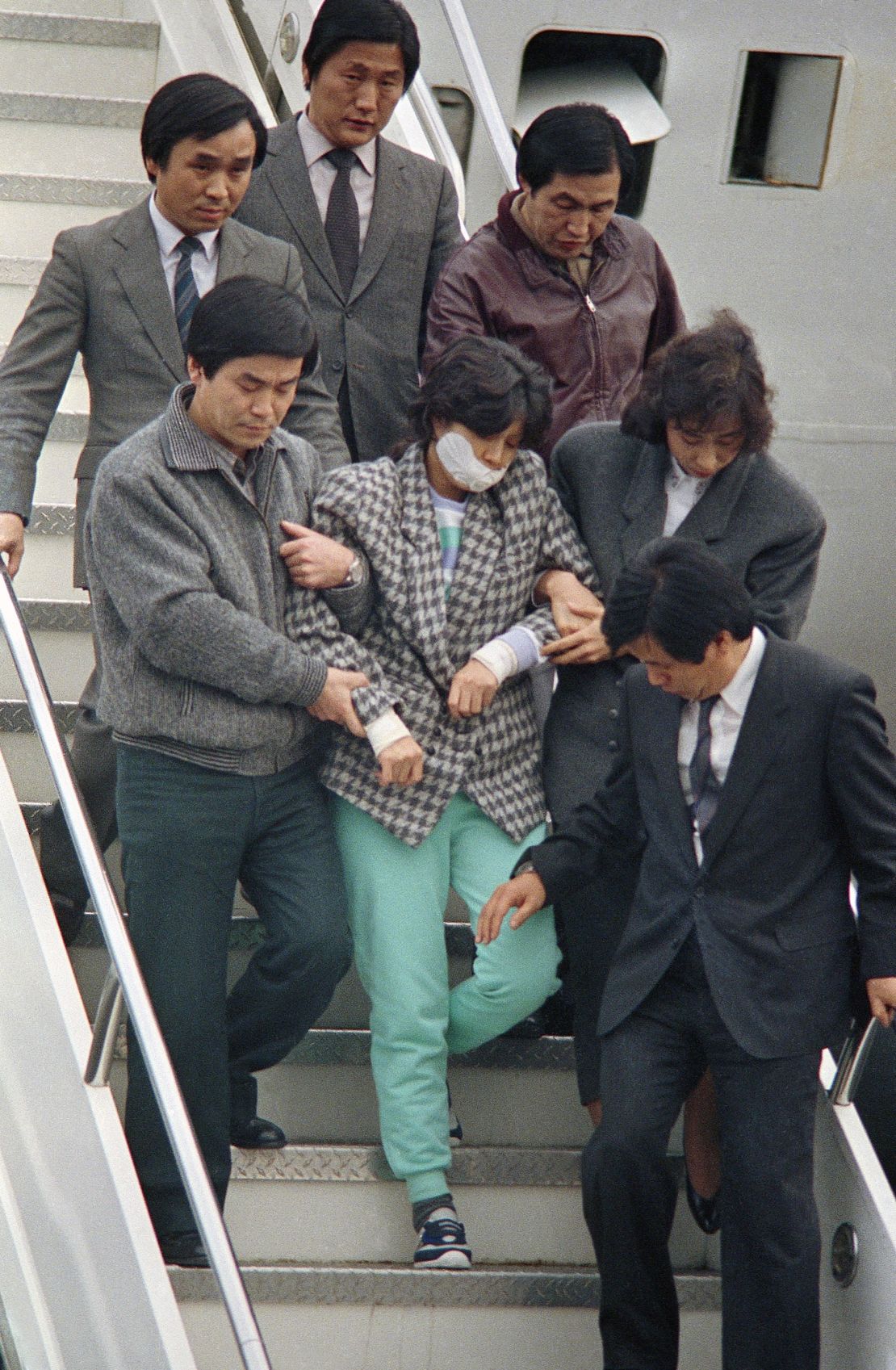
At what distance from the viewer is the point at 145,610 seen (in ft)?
9.95

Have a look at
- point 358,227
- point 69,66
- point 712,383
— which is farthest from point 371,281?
point 69,66

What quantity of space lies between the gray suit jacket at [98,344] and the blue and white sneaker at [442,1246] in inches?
56.4

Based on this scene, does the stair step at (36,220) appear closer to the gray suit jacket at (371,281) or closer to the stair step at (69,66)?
the stair step at (69,66)

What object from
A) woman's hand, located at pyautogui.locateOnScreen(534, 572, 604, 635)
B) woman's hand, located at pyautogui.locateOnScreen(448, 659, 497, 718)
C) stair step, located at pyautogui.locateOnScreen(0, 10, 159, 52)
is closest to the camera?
woman's hand, located at pyautogui.locateOnScreen(448, 659, 497, 718)

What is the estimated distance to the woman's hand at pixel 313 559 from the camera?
10.5 ft

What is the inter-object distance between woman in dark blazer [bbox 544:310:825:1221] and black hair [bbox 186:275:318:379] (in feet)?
2.05

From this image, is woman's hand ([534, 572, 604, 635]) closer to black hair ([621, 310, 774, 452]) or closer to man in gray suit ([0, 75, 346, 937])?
black hair ([621, 310, 774, 452])

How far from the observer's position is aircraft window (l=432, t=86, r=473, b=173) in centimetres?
588

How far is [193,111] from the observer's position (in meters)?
3.38

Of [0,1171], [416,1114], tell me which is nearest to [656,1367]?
[416,1114]

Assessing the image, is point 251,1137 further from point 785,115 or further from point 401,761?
point 785,115

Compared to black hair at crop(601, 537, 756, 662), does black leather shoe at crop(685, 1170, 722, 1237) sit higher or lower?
lower

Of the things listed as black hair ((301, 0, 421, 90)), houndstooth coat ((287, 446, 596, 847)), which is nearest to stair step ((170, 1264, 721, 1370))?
houndstooth coat ((287, 446, 596, 847))

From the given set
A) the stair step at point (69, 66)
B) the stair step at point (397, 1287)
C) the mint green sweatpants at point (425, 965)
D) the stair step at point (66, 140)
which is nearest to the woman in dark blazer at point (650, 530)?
the mint green sweatpants at point (425, 965)
